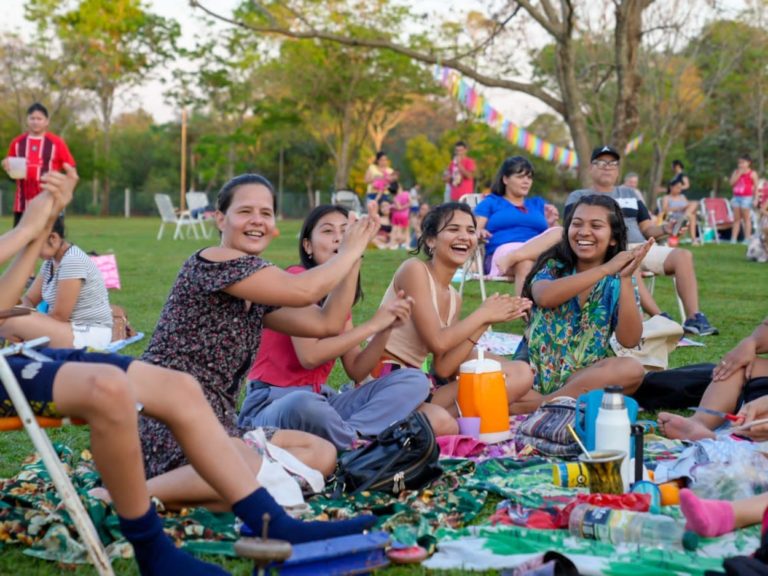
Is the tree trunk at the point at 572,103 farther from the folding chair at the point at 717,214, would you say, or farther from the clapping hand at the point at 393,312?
the clapping hand at the point at 393,312

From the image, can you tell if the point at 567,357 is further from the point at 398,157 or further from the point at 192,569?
the point at 398,157

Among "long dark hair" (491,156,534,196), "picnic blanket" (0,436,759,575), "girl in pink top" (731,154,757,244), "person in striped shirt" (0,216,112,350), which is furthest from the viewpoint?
"girl in pink top" (731,154,757,244)

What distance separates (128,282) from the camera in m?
11.5

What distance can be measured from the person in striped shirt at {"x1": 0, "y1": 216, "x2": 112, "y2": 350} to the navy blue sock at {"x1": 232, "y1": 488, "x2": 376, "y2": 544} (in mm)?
3479

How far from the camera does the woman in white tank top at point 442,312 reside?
4543 mm

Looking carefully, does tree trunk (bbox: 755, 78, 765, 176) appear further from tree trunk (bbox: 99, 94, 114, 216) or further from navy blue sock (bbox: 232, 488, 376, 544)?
navy blue sock (bbox: 232, 488, 376, 544)

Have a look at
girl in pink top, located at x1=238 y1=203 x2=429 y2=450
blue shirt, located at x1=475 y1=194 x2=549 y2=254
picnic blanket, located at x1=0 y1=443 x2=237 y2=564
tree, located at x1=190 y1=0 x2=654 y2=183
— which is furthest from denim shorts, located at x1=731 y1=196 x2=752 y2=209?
picnic blanket, located at x1=0 y1=443 x2=237 y2=564

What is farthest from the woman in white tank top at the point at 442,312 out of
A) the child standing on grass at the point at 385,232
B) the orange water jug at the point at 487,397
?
the child standing on grass at the point at 385,232

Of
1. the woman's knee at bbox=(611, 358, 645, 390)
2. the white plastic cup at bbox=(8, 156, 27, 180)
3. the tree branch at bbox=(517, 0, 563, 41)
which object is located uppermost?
the tree branch at bbox=(517, 0, 563, 41)

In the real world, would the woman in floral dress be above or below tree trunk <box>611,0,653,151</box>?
below

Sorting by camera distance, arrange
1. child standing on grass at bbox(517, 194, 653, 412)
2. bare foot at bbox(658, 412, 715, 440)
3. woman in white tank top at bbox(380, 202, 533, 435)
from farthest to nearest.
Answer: child standing on grass at bbox(517, 194, 653, 412) → woman in white tank top at bbox(380, 202, 533, 435) → bare foot at bbox(658, 412, 715, 440)

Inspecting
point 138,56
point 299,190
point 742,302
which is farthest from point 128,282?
point 299,190

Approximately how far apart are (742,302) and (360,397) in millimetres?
6556

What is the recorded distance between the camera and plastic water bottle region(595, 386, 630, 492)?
330 centimetres
